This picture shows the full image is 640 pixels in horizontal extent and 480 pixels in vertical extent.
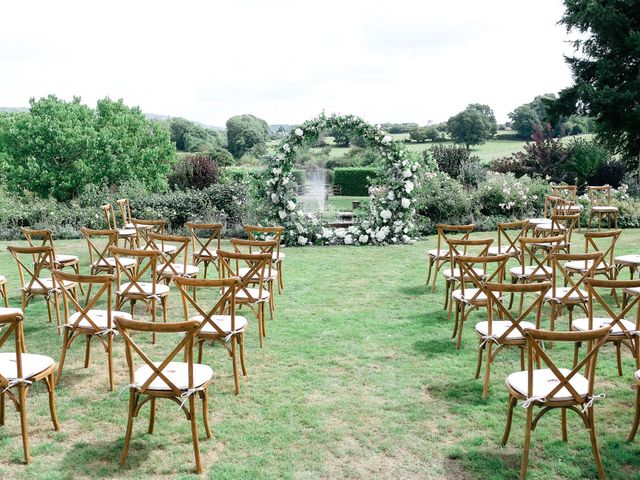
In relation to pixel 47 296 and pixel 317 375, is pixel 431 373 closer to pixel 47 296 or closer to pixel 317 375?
pixel 317 375

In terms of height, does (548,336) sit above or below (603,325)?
above

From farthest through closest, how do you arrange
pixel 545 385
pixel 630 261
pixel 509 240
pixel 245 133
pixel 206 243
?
pixel 245 133 < pixel 206 243 < pixel 509 240 < pixel 630 261 < pixel 545 385

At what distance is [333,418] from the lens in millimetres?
5410

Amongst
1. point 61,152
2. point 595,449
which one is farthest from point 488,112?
point 595,449

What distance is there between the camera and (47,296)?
787 centimetres

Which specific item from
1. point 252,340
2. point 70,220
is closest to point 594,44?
point 70,220

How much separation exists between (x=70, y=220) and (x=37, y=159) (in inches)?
391

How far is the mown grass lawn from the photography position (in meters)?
4.57

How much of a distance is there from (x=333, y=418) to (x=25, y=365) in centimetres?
256

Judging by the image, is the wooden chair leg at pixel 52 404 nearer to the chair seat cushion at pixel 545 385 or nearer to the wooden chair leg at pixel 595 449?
the chair seat cushion at pixel 545 385

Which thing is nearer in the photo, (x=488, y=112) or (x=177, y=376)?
(x=177, y=376)

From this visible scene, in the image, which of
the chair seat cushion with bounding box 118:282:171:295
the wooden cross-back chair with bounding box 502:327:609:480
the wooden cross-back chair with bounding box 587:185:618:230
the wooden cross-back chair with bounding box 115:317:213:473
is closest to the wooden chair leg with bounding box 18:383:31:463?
the wooden cross-back chair with bounding box 115:317:213:473

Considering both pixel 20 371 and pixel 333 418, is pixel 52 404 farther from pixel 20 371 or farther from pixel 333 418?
pixel 333 418

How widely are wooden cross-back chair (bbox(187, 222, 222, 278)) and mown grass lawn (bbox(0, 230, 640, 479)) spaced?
161 cm
